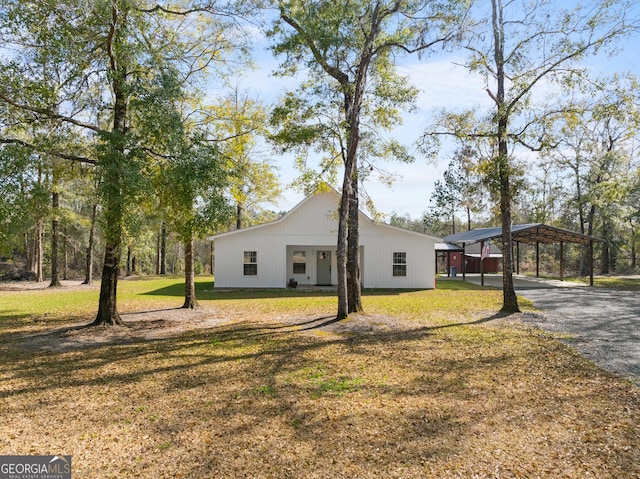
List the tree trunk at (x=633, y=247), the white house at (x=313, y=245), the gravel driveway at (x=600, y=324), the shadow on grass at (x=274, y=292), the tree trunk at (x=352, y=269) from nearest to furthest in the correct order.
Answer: the gravel driveway at (x=600, y=324), the tree trunk at (x=352, y=269), the shadow on grass at (x=274, y=292), the white house at (x=313, y=245), the tree trunk at (x=633, y=247)

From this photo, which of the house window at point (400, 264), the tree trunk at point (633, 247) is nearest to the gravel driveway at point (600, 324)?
the house window at point (400, 264)

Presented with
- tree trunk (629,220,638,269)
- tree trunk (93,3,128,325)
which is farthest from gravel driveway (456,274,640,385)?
tree trunk (629,220,638,269)

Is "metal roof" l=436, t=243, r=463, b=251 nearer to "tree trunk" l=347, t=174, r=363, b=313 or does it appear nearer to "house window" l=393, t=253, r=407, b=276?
"house window" l=393, t=253, r=407, b=276

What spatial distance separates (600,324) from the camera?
34.6ft

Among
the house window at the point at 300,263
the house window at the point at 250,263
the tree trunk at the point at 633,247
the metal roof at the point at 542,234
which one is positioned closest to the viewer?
the house window at the point at 250,263

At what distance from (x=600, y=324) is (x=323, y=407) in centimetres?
894

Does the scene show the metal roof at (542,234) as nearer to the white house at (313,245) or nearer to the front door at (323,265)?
the white house at (313,245)

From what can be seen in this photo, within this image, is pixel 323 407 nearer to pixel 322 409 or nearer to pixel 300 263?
pixel 322 409

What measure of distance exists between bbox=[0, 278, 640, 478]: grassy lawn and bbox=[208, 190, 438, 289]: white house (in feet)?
37.0

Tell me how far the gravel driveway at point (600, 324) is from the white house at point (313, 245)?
219 inches

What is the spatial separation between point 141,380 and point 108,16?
693 centimetres

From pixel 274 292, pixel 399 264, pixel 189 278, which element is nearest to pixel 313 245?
pixel 274 292

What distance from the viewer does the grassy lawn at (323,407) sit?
368 centimetres

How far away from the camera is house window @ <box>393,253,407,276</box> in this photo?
21344 mm
